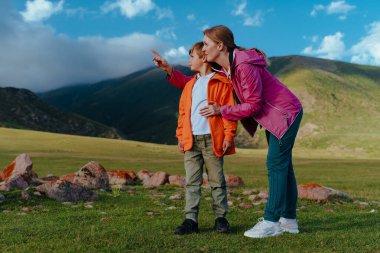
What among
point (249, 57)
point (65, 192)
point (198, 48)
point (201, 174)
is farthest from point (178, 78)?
point (65, 192)

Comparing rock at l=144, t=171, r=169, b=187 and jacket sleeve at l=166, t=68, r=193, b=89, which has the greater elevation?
jacket sleeve at l=166, t=68, r=193, b=89

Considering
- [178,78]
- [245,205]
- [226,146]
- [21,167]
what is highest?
[178,78]

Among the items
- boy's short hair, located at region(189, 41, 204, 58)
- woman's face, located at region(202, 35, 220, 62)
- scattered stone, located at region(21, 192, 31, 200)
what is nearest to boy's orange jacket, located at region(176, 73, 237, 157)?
woman's face, located at region(202, 35, 220, 62)

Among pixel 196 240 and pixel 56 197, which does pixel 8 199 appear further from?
pixel 196 240

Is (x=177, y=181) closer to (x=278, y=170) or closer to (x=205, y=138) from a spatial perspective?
(x=205, y=138)

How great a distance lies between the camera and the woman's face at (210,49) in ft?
24.4

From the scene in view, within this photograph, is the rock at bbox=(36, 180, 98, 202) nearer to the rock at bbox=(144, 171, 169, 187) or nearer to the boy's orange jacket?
the boy's orange jacket

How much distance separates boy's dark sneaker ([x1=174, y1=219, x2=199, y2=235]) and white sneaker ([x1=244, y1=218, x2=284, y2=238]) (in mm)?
873

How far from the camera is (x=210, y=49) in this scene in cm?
748

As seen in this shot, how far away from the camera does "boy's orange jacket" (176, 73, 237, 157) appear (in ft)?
24.6

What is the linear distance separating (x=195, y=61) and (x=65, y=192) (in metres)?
5.73

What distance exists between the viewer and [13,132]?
95688 mm

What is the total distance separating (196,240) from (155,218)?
91.1 inches

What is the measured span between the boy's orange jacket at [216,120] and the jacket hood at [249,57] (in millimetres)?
572
